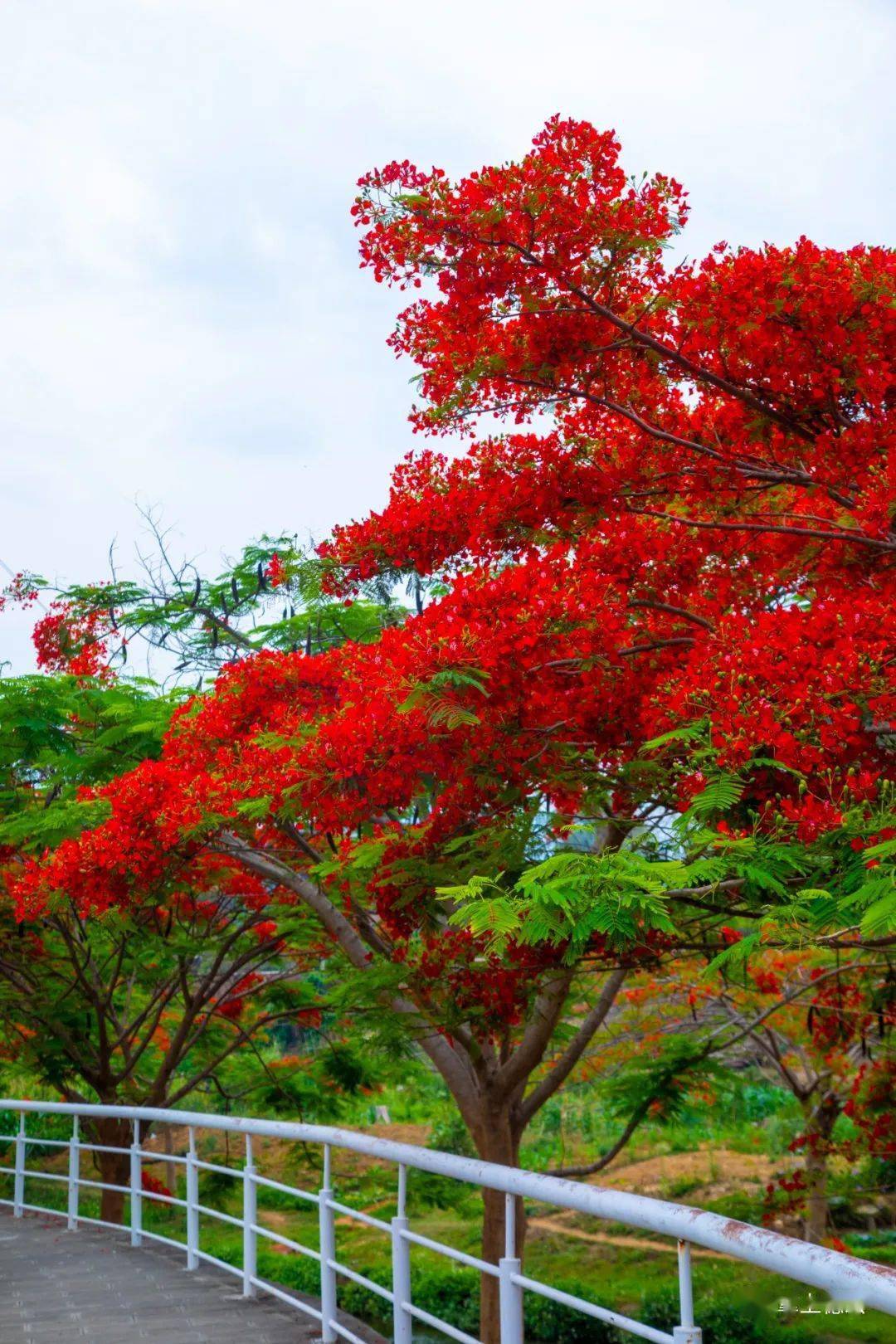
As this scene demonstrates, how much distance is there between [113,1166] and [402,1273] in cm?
1016

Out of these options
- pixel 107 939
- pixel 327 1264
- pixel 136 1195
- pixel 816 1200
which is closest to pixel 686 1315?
pixel 327 1264

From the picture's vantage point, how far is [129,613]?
13.0 meters

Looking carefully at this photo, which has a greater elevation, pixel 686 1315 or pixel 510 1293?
pixel 686 1315

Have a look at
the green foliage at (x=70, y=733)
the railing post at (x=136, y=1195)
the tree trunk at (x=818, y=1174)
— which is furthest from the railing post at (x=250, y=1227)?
the tree trunk at (x=818, y=1174)

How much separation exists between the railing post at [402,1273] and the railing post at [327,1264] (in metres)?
0.68

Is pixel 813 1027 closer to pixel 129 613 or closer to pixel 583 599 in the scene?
pixel 129 613

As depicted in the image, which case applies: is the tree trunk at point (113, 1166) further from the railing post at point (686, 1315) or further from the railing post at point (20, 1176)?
the railing post at point (686, 1315)

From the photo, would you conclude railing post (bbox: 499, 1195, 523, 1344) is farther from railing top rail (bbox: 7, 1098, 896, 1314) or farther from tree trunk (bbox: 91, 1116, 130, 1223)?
tree trunk (bbox: 91, 1116, 130, 1223)

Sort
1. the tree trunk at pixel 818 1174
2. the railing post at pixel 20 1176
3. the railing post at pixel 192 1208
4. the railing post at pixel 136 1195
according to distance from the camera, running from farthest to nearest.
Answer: the tree trunk at pixel 818 1174, the railing post at pixel 20 1176, the railing post at pixel 136 1195, the railing post at pixel 192 1208

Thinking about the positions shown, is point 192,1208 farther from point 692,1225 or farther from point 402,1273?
point 692,1225

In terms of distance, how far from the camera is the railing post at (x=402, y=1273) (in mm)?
4770

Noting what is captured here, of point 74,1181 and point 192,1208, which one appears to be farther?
point 74,1181

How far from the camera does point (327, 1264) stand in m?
5.55

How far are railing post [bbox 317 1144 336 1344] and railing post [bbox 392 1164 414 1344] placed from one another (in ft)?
2.22
